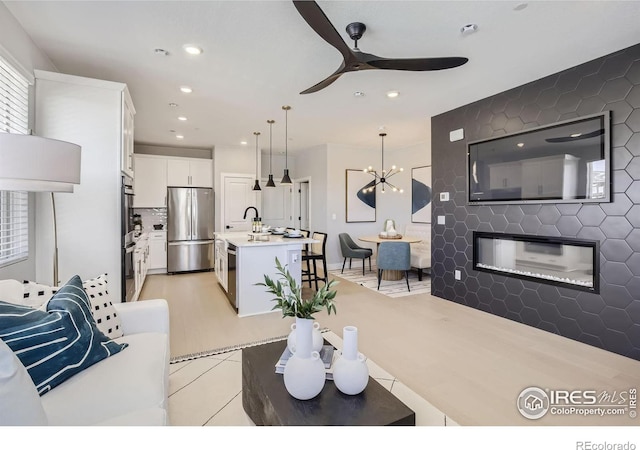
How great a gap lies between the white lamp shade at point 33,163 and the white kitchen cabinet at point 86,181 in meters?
1.20

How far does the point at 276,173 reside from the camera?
25.6ft

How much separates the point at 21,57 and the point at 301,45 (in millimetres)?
2149

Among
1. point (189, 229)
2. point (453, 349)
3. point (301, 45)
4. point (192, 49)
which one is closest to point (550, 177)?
point (453, 349)

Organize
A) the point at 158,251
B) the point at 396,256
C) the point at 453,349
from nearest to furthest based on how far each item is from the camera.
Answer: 1. the point at 453,349
2. the point at 396,256
3. the point at 158,251

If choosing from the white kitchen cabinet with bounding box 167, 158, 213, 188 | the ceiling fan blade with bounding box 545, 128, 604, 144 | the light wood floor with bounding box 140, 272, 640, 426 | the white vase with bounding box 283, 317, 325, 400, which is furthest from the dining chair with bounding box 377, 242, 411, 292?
the white kitchen cabinet with bounding box 167, 158, 213, 188

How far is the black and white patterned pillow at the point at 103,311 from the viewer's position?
1.79 meters

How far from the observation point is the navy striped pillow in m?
1.24

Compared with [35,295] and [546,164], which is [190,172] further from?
[546,164]

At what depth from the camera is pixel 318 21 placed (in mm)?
1790

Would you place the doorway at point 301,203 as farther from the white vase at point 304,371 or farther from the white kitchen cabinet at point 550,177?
the white vase at point 304,371

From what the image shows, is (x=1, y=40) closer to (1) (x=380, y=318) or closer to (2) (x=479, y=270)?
(1) (x=380, y=318)

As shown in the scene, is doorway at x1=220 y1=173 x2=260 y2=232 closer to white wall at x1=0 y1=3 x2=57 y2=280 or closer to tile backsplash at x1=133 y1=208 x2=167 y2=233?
tile backsplash at x1=133 y1=208 x2=167 y2=233

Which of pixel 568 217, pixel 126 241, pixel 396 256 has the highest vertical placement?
pixel 568 217
